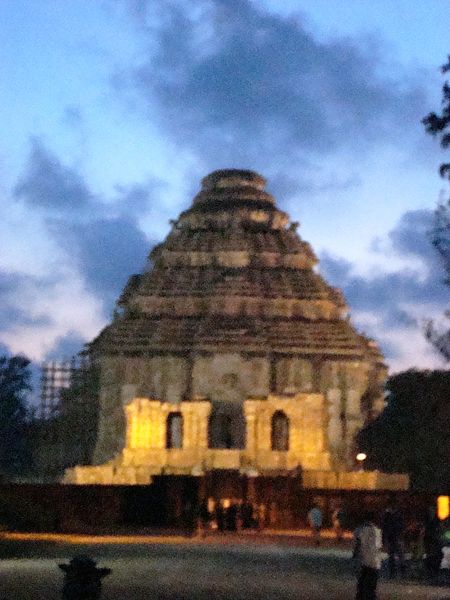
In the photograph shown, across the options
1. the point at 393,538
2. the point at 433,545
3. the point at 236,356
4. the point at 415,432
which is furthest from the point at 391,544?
the point at 236,356

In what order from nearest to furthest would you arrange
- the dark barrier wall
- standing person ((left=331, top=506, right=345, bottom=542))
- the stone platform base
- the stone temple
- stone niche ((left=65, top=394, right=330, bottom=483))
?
standing person ((left=331, top=506, right=345, bottom=542)) < the dark barrier wall < the stone platform base < stone niche ((left=65, top=394, right=330, bottom=483)) < the stone temple

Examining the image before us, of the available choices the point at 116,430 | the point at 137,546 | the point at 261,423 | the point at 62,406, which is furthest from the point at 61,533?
the point at 62,406

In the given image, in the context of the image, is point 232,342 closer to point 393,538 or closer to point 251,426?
point 251,426

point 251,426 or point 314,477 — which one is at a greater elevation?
point 251,426

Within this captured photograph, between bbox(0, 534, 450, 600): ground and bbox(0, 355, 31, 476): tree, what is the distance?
53738 millimetres

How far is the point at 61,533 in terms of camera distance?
36219mm

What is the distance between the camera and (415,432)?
53750 mm

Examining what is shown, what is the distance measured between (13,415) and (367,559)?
80.9m

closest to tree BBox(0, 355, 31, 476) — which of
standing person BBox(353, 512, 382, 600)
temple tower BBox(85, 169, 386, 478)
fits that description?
temple tower BBox(85, 169, 386, 478)

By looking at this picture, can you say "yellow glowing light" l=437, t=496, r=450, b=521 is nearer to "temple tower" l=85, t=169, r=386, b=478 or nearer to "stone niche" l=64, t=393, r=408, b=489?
"stone niche" l=64, t=393, r=408, b=489

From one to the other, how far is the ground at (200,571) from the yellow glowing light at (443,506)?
2843 millimetres

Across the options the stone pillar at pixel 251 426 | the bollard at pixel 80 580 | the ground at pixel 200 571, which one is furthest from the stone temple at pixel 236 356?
the bollard at pixel 80 580

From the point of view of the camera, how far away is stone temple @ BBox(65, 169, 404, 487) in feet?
176

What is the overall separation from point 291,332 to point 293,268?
17.6 ft
